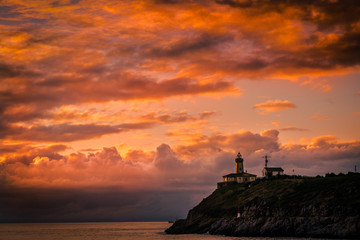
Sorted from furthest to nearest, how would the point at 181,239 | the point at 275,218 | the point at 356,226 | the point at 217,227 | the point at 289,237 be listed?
1. the point at 217,227
2. the point at 181,239
3. the point at 275,218
4. the point at 289,237
5. the point at 356,226

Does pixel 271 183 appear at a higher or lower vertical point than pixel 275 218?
higher

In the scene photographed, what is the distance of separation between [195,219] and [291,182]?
1677 inches

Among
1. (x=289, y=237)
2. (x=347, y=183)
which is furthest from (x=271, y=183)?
(x=289, y=237)

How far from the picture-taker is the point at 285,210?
134375 millimetres

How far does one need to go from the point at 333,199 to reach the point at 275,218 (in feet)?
60.5

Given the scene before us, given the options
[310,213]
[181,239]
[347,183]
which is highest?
[347,183]

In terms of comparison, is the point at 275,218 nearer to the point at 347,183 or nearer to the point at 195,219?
the point at 347,183

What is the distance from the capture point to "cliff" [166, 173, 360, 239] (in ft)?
382

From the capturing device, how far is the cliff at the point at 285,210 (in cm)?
11650

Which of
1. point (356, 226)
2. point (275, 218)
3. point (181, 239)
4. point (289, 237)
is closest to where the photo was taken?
point (356, 226)

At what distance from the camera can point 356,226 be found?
108 m

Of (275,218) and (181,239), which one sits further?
(181,239)

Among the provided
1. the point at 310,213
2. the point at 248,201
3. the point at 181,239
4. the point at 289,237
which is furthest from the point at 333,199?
the point at 181,239

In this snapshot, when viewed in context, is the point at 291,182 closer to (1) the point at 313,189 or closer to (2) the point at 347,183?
(1) the point at 313,189
